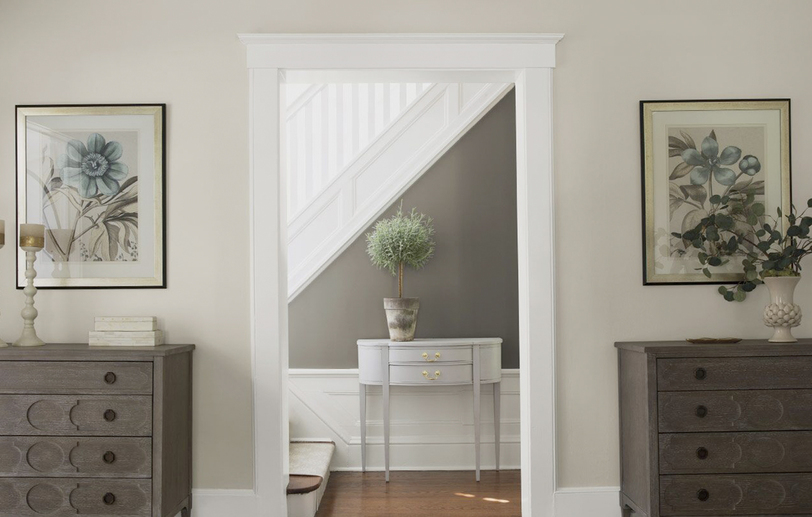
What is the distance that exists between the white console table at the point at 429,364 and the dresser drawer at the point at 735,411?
1.57 metres

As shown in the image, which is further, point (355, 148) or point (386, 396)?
point (355, 148)

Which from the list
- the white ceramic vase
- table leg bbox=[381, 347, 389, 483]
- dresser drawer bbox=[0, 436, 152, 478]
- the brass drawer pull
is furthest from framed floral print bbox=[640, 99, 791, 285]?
dresser drawer bbox=[0, 436, 152, 478]

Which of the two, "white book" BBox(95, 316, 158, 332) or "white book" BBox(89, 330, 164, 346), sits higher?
"white book" BBox(95, 316, 158, 332)

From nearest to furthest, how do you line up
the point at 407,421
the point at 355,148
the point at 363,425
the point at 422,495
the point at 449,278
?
the point at 422,495
the point at 363,425
the point at 407,421
the point at 449,278
the point at 355,148

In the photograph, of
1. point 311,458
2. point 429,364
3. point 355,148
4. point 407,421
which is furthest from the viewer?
point 355,148

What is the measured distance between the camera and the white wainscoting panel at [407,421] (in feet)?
16.0

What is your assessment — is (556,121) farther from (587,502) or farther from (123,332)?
(123,332)

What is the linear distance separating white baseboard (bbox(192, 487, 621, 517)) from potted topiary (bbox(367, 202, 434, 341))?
59.4 inches

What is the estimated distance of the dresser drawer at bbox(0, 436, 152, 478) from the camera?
3.07 meters

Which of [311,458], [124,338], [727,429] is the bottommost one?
[311,458]

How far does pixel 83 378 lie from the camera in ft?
10.1

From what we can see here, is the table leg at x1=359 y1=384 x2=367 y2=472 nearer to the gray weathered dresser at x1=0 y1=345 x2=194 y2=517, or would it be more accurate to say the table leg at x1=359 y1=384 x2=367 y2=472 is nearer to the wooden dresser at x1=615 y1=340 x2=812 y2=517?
the gray weathered dresser at x1=0 y1=345 x2=194 y2=517

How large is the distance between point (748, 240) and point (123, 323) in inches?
119

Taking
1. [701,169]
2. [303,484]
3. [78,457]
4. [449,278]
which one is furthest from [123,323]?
[701,169]
